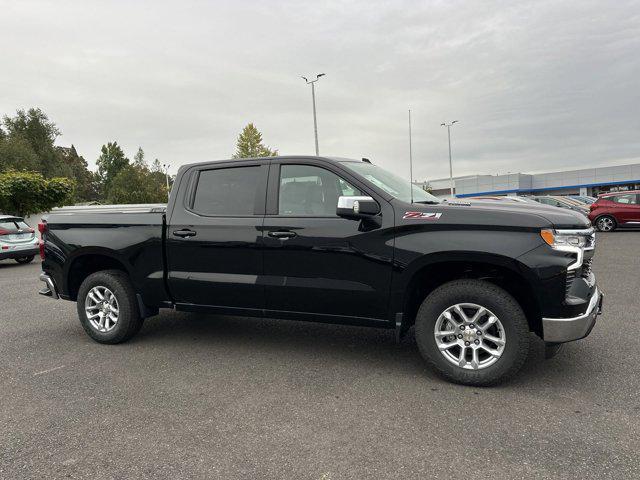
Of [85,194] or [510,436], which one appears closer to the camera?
[510,436]

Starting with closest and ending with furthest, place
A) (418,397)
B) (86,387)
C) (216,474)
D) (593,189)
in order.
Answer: (216,474)
(418,397)
(86,387)
(593,189)

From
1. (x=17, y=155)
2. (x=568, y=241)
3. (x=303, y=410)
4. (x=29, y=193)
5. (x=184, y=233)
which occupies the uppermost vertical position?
(x=17, y=155)

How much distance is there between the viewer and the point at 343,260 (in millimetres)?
3986

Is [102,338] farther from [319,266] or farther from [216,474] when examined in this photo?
[216,474]

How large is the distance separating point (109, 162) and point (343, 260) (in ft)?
347

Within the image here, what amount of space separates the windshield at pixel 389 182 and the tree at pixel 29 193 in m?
18.9

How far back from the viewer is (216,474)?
8.54 ft

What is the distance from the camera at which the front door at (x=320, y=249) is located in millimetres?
3914

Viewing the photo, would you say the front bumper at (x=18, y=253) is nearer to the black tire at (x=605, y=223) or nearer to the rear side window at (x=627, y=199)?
the black tire at (x=605, y=223)

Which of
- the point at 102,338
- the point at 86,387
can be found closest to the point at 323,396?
the point at 86,387

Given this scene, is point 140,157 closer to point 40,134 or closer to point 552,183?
point 40,134

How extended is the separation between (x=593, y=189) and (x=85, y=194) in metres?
95.5

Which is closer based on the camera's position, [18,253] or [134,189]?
[18,253]

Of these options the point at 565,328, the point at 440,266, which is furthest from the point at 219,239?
the point at 565,328
